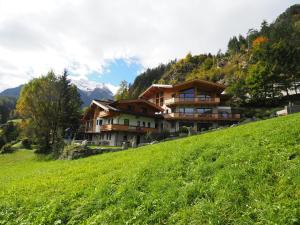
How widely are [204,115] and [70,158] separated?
32.4 m

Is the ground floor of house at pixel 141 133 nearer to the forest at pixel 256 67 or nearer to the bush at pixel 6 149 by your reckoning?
the forest at pixel 256 67

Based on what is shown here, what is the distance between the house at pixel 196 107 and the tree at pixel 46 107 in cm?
2064

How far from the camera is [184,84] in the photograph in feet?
200

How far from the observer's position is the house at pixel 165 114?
5466 centimetres

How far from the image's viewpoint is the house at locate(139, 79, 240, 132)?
58.5 meters

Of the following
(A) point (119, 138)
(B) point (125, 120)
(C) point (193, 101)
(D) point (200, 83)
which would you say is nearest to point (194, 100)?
(C) point (193, 101)

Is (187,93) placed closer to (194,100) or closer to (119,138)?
(194,100)

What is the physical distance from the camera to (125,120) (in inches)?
2175

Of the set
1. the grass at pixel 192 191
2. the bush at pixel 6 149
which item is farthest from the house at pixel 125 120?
the grass at pixel 192 191

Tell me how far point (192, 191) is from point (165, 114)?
50.3 m

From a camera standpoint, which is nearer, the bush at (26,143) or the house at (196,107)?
the house at (196,107)

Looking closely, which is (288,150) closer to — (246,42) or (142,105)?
(142,105)

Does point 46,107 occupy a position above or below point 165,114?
above

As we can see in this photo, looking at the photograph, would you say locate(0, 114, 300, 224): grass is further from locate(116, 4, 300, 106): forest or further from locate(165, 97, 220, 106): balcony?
locate(116, 4, 300, 106): forest
